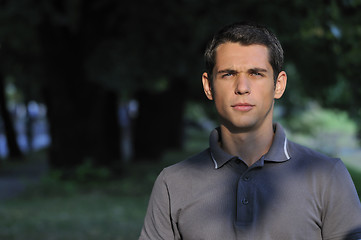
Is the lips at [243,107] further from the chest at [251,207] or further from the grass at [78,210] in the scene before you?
the grass at [78,210]

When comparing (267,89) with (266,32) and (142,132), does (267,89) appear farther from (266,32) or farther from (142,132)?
(142,132)

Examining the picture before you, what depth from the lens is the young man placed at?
6.81ft

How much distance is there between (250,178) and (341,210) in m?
0.35

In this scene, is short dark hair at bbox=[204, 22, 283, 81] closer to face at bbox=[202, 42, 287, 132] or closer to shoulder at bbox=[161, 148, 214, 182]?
face at bbox=[202, 42, 287, 132]

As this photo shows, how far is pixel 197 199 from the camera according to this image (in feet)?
7.25

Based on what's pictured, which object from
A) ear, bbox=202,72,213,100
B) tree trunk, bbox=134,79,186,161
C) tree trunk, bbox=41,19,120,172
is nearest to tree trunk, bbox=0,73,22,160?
tree trunk, bbox=134,79,186,161

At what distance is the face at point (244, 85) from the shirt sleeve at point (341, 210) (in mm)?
393

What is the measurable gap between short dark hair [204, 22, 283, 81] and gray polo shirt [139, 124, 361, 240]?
30cm

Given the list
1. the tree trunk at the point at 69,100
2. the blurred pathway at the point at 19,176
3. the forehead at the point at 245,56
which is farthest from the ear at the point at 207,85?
the tree trunk at the point at 69,100

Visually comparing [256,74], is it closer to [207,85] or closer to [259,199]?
[207,85]

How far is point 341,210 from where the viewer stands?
6.70 ft

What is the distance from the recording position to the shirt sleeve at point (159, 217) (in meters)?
2.26

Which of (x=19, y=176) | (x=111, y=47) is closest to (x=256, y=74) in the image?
(x=111, y=47)

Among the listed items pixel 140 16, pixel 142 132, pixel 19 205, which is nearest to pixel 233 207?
pixel 19 205
